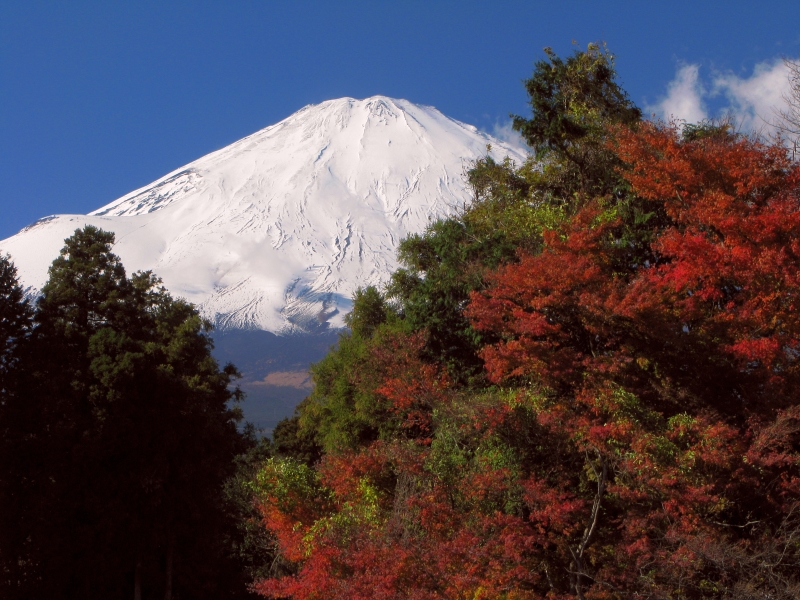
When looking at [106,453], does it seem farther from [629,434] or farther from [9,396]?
[629,434]

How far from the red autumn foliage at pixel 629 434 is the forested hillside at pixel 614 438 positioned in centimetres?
4

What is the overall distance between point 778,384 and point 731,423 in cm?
105

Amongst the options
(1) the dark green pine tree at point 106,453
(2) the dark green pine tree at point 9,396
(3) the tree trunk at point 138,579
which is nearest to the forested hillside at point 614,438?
(1) the dark green pine tree at point 106,453

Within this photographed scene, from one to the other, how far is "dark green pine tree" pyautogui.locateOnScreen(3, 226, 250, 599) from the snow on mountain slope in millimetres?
144717

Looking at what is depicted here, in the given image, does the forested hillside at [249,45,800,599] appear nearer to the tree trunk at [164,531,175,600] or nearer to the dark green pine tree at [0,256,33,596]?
the tree trunk at [164,531,175,600]

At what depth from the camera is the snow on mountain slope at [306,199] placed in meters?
174

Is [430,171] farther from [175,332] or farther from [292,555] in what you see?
[292,555]

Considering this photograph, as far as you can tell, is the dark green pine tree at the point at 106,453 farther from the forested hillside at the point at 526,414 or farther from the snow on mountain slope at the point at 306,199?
the snow on mountain slope at the point at 306,199

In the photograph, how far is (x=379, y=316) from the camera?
2842 cm

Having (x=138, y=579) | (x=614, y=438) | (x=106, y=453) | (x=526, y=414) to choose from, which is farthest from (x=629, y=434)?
(x=138, y=579)

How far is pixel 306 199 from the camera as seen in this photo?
182 metres

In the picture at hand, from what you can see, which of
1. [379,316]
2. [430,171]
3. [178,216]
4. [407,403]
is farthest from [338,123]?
[407,403]

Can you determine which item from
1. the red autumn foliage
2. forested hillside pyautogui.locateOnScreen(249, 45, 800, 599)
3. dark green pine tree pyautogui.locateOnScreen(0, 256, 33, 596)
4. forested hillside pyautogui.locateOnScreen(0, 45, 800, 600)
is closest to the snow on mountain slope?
forested hillside pyautogui.locateOnScreen(0, 45, 800, 600)

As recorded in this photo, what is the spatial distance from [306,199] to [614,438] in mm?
173007
